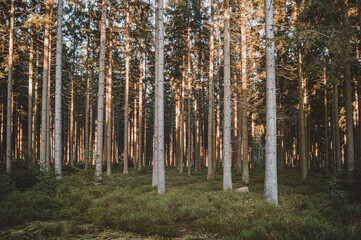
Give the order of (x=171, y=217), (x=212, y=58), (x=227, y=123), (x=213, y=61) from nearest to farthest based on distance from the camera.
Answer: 1. (x=171, y=217)
2. (x=227, y=123)
3. (x=212, y=58)
4. (x=213, y=61)

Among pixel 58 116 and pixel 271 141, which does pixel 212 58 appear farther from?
pixel 58 116

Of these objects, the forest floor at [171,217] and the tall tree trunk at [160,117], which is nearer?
the forest floor at [171,217]

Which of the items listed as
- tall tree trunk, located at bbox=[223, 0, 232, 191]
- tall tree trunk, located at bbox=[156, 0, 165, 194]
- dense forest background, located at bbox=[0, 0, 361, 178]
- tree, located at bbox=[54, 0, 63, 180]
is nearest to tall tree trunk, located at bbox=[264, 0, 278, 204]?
dense forest background, located at bbox=[0, 0, 361, 178]

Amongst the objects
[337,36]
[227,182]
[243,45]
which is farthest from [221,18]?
[227,182]

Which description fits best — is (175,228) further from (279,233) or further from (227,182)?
(227,182)

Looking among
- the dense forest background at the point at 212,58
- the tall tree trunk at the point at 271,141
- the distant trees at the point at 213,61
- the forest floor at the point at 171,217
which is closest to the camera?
the forest floor at the point at 171,217

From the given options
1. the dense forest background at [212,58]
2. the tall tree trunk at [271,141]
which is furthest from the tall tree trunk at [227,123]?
the tall tree trunk at [271,141]

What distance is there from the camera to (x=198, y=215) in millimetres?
6496

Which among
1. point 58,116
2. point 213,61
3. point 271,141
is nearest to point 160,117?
point 271,141

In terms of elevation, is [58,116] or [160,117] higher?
[58,116]

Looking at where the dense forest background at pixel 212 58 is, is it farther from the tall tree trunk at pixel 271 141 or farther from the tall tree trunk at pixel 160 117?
the tall tree trunk at pixel 160 117

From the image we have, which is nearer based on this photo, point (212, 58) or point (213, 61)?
point (212, 58)

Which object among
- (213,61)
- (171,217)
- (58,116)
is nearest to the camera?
(171,217)

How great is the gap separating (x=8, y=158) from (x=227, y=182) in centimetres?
1306
